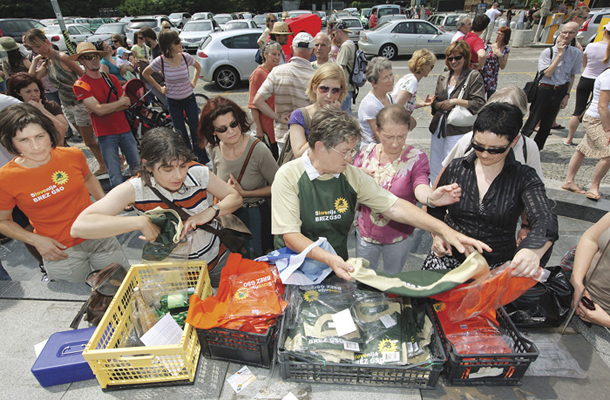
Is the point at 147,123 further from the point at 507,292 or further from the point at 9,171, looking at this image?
the point at 507,292

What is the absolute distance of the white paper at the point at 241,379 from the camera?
1.93m

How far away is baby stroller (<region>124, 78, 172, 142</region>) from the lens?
571 centimetres

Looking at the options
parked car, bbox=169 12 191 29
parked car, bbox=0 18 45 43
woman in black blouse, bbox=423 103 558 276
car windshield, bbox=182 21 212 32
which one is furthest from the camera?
parked car, bbox=169 12 191 29

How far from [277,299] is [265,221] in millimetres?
1189

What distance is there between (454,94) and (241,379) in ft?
12.6

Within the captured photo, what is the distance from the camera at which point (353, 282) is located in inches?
85.5

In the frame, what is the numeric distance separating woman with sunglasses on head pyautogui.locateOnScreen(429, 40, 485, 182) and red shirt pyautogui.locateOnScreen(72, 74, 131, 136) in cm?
418

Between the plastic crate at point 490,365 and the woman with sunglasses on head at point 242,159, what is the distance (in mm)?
1703

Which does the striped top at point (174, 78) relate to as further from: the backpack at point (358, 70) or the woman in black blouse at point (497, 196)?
the woman in black blouse at point (497, 196)

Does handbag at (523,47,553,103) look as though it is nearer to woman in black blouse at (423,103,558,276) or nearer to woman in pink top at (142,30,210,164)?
woman in black blouse at (423,103,558,276)

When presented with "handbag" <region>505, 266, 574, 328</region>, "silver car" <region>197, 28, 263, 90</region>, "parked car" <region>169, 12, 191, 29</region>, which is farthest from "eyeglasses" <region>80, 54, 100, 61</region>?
"parked car" <region>169, 12, 191, 29</region>

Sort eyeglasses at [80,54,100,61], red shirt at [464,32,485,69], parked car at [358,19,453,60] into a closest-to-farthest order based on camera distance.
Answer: eyeglasses at [80,54,100,61] < red shirt at [464,32,485,69] < parked car at [358,19,453,60]

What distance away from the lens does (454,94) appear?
162 inches

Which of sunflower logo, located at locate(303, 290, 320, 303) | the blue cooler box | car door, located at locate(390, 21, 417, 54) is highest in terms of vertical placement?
car door, located at locate(390, 21, 417, 54)
